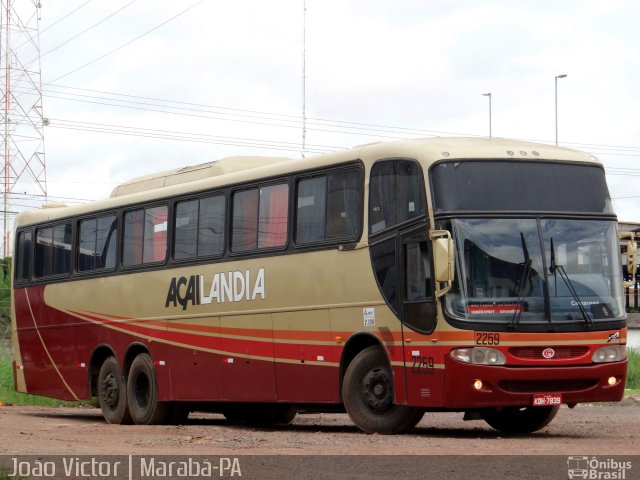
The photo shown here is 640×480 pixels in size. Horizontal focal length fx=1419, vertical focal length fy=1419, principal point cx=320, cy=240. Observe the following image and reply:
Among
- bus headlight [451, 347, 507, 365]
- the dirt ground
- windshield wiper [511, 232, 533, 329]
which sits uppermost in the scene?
windshield wiper [511, 232, 533, 329]

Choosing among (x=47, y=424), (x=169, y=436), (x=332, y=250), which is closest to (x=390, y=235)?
(x=332, y=250)

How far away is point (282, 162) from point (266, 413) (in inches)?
176

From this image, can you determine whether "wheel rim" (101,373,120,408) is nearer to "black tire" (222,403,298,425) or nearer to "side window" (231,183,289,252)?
"black tire" (222,403,298,425)

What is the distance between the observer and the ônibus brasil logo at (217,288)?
63.5ft

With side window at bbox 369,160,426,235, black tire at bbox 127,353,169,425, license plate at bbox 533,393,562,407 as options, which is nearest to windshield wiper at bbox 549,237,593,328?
license plate at bbox 533,393,562,407

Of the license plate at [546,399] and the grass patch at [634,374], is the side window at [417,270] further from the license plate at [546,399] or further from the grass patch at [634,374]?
the grass patch at [634,374]

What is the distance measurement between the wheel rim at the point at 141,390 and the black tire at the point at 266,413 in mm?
1262

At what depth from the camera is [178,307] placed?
21.2 m

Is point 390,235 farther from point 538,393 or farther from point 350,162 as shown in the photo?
point 538,393

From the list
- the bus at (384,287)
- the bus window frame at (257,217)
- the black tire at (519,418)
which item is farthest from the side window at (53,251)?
the black tire at (519,418)

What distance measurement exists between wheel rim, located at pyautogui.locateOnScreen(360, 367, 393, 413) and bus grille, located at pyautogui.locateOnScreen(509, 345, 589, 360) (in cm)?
167

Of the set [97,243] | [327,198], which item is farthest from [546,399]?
[97,243]

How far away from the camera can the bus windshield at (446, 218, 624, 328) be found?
1598 cm
